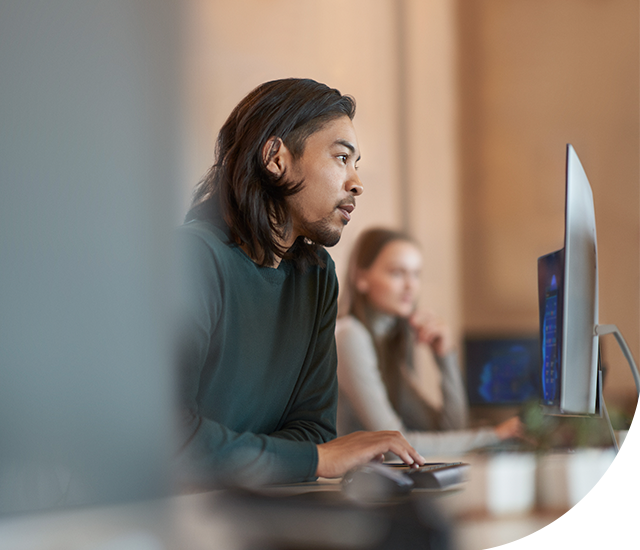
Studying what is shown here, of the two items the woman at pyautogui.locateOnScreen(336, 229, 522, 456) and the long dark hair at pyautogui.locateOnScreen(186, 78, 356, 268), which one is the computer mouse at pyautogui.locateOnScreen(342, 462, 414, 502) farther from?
the long dark hair at pyautogui.locateOnScreen(186, 78, 356, 268)

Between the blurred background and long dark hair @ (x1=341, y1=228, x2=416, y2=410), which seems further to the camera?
long dark hair @ (x1=341, y1=228, x2=416, y2=410)

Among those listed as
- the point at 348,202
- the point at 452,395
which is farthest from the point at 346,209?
the point at 452,395

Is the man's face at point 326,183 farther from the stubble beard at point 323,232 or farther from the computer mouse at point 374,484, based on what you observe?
the computer mouse at point 374,484

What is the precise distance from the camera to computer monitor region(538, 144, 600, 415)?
988mm

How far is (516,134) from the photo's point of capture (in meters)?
1.17

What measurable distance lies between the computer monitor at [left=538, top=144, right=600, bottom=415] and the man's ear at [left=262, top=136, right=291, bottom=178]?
1.56ft

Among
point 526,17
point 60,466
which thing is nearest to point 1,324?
point 60,466

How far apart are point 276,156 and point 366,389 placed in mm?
428

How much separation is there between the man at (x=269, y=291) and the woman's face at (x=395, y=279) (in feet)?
0.29

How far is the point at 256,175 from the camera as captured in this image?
1.01m

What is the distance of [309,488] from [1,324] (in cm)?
55

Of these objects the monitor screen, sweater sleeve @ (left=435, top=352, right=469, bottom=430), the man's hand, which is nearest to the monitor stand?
the monitor screen

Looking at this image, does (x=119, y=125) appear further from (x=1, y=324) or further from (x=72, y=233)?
(x=1, y=324)

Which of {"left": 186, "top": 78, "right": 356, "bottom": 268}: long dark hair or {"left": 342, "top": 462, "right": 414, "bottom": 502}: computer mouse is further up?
{"left": 186, "top": 78, "right": 356, "bottom": 268}: long dark hair
